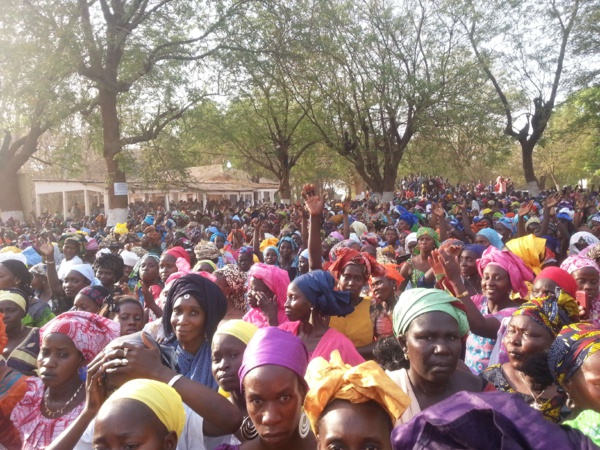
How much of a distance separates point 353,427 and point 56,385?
177 cm

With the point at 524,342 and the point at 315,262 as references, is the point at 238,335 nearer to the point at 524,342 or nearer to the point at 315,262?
the point at 524,342

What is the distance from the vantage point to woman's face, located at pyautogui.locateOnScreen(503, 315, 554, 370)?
2.78m

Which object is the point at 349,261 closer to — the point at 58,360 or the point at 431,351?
the point at 431,351

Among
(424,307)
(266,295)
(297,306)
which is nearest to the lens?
(424,307)

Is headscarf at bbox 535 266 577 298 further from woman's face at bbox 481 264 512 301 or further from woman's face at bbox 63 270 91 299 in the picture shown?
woman's face at bbox 63 270 91 299

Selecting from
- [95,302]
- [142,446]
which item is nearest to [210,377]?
[142,446]

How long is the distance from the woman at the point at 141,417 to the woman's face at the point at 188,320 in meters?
0.92

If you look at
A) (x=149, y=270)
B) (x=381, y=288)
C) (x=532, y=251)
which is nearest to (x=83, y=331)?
(x=381, y=288)

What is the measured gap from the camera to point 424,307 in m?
2.57

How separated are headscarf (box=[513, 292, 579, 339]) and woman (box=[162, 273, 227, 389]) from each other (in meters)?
1.77

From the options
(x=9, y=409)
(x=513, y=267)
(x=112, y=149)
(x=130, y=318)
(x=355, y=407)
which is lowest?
(x=9, y=409)

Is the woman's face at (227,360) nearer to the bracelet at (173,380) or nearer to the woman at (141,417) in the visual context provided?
the bracelet at (173,380)

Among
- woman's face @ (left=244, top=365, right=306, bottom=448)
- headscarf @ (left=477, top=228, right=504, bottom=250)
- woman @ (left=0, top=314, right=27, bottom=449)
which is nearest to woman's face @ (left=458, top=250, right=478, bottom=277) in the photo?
headscarf @ (left=477, top=228, right=504, bottom=250)

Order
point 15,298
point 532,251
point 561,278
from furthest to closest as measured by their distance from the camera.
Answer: point 532,251
point 15,298
point 561,278
